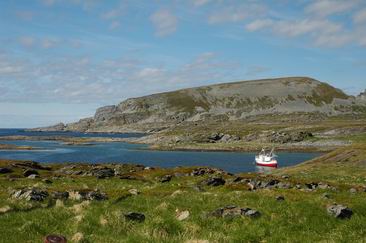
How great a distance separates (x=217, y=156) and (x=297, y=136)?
202 ft

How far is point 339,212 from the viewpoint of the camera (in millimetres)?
18844

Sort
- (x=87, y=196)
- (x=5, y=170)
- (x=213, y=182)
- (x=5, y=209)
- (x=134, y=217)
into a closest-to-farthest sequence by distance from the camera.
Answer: (x=134, y=217)
(x=5, y=209)
(x=87, y=196)
(x=213, y=182)
(x=5, y=170)

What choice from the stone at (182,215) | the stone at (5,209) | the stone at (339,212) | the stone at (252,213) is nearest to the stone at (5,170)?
the stone at (5,209)

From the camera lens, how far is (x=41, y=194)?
2625 centimetres

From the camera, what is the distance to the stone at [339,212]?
18.8 m

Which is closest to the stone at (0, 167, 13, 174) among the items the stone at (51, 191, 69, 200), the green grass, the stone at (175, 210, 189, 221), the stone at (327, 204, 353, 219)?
the stone at (51, 191, 69, 200)

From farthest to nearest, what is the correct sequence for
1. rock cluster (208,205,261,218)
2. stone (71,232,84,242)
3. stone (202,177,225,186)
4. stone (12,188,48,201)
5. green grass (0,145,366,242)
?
stone (202,177,225,186)
stone (12,188,48,201)
rock cluster (208,205,261,218)
green grass (0,145,366,242)
stone (71,232,84,242)

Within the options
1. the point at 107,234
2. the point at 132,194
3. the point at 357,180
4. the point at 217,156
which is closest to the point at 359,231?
the point at 107,234

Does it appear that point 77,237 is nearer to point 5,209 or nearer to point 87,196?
point 5,209

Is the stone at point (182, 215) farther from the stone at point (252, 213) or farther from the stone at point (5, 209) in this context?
the stone at point (5, 209)

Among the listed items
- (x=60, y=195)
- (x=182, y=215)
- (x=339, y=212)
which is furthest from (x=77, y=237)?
(x=60, y=195)

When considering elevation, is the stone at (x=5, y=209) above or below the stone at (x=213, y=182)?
above

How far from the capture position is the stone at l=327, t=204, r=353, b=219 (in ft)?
61.7

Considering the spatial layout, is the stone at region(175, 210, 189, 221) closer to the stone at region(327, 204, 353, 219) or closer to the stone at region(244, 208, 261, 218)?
the stone at region(244, 208, 261, 218)
